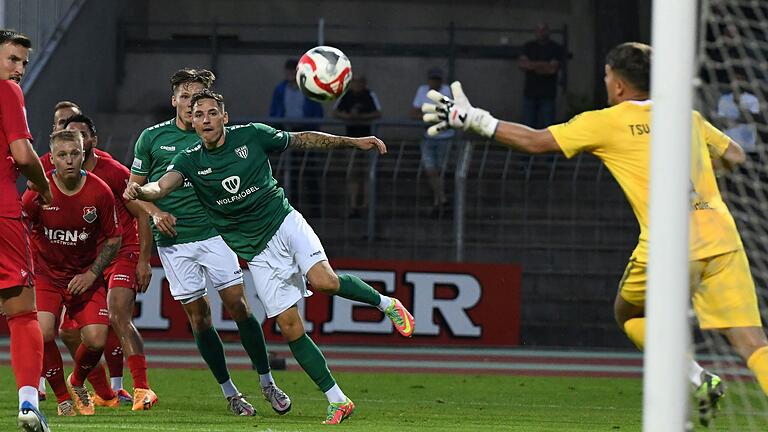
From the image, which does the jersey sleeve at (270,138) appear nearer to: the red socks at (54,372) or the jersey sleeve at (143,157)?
the jersey sleeve at (143,157)

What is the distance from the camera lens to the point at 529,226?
1659 cm

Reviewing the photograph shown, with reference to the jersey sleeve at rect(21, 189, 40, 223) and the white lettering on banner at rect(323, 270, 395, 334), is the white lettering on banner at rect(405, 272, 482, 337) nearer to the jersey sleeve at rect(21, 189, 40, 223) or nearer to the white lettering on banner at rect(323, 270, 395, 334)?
the white lettering on banner at rect(323, 270, 395, 334)

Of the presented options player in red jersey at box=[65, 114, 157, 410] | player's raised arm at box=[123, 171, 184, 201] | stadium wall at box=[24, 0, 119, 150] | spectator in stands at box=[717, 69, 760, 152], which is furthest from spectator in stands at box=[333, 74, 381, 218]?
player's raised arm at box=[123, 171, 184, 201]

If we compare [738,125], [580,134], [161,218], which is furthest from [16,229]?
[738,125]

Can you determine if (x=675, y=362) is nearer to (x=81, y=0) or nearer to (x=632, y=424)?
(x=632, y=424)

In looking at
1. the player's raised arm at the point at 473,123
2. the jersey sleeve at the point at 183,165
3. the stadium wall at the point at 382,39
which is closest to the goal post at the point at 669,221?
the player's raised arm at the point at 473,123

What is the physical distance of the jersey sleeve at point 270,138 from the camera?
8391 mm

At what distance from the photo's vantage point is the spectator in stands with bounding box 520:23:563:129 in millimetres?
19125

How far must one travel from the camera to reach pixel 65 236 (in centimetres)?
896

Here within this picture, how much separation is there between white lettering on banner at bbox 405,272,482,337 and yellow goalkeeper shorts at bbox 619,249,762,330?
9.26m

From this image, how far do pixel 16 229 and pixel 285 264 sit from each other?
1889 millimetres

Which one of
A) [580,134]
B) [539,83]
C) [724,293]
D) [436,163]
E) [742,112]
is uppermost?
[539,83]

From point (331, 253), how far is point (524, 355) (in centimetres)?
289

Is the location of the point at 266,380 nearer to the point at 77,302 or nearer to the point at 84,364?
the point at 84,364
